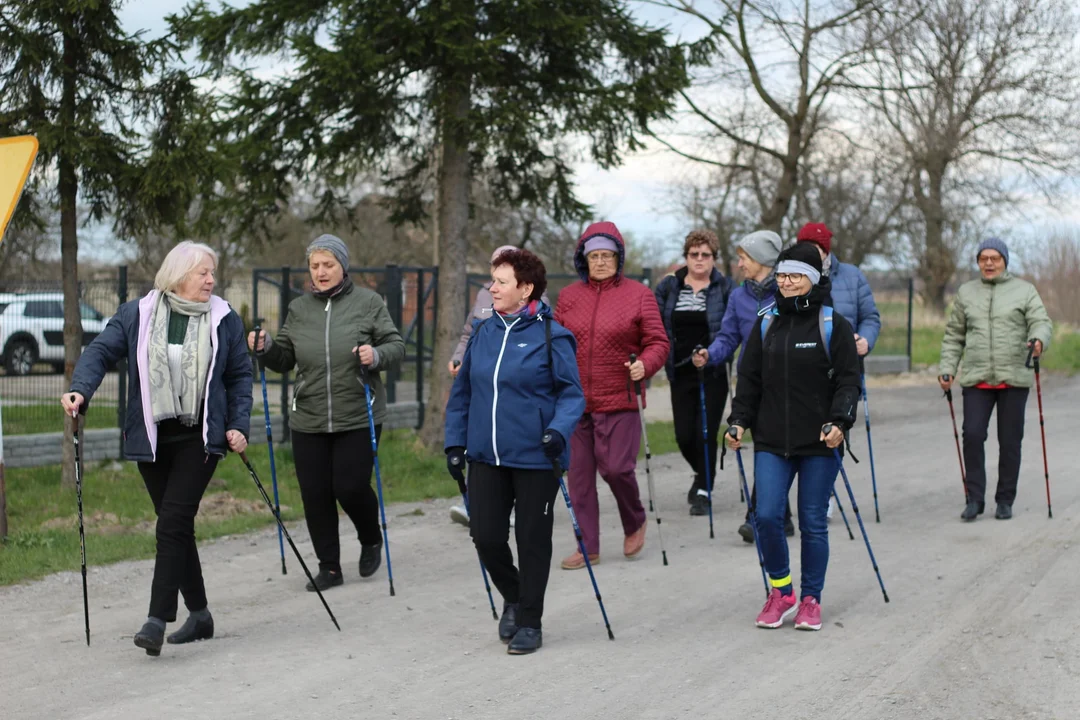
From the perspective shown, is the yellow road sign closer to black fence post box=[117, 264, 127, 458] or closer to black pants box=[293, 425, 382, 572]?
black pants box=[293, 425, 382, 572]

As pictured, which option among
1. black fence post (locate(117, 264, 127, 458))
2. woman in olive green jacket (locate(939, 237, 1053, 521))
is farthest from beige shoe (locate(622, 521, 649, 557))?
black fence post (locate(117, 264, 127, 458))

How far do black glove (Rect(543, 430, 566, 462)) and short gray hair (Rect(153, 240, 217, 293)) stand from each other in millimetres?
1874

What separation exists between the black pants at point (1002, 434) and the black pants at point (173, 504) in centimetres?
596

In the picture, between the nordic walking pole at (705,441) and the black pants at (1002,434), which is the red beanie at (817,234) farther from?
the black pants at (1002,434)

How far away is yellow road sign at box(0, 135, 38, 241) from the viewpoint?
7945 millimetres

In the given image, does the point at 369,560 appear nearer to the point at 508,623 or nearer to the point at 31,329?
the point at 508,623

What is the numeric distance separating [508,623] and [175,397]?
6.36 feet

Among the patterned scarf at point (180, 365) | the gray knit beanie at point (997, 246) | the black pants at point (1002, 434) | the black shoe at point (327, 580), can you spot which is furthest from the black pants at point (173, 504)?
the gray knit beanie at point (997, 246)

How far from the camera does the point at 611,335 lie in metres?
8.14

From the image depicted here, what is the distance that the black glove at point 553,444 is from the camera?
611 centimetres

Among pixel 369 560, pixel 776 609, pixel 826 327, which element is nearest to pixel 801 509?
pixel 776 609

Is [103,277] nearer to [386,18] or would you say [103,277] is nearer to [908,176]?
[386,18]

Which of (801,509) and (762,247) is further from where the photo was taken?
(762,247)

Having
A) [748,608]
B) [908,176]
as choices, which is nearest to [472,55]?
[748,608]
